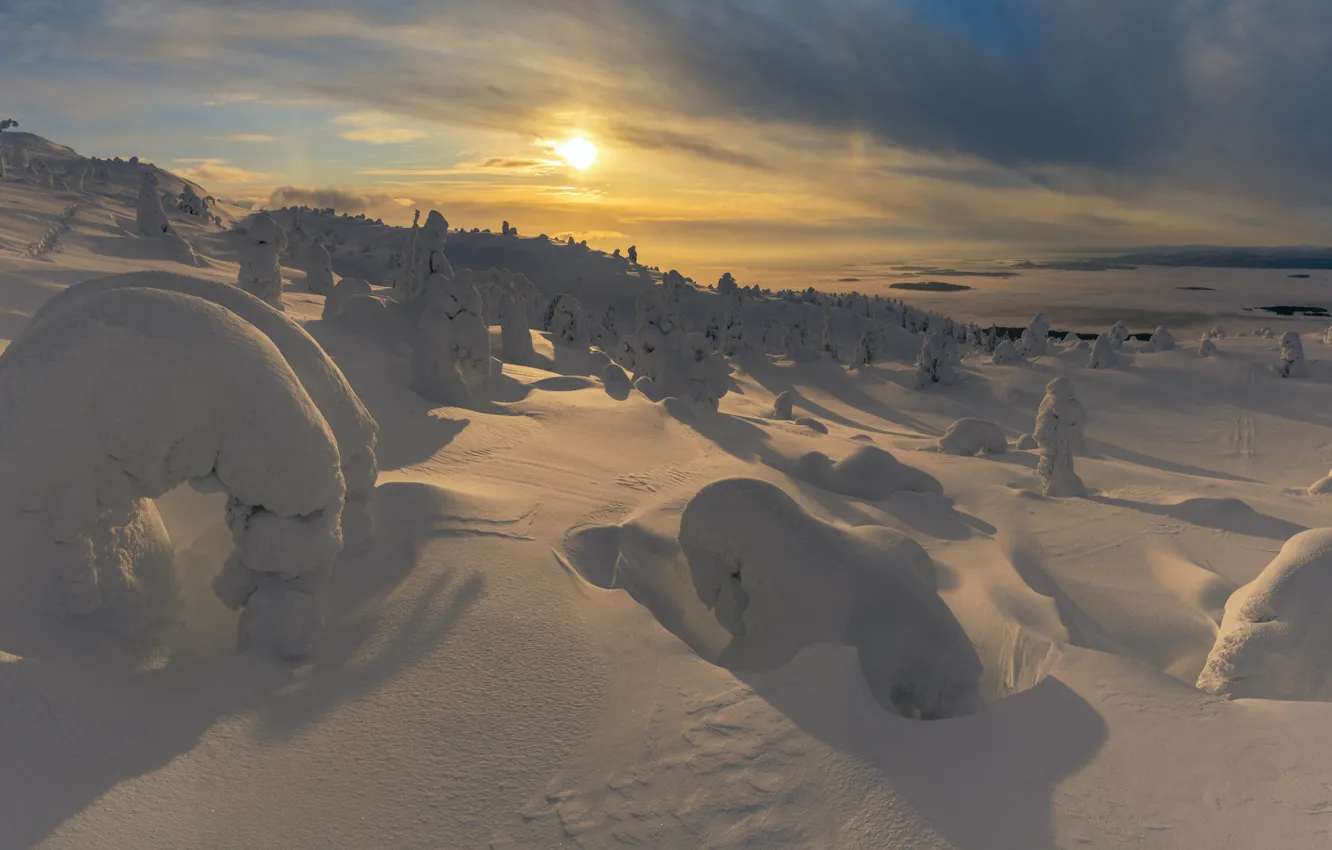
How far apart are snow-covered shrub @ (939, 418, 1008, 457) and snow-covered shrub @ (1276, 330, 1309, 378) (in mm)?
A: 28655

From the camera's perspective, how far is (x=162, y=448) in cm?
456

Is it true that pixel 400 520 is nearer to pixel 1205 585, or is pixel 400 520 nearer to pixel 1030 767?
pixel 1030 767

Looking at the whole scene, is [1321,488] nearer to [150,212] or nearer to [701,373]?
[701,373]

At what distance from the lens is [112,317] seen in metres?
4.62

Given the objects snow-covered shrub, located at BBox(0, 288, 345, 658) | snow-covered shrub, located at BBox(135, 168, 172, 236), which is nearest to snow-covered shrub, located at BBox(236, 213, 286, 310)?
snow-covered shrub, located at BBox(135, 168, 172, 236)

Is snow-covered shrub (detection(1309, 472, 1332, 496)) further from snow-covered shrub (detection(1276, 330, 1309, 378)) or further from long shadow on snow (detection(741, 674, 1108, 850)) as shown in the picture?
snow-covered shrub (detection(1276, 330, 1309, 378))

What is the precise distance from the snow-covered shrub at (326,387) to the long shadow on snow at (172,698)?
561 millimetres

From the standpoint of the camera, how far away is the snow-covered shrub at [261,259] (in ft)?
83.4

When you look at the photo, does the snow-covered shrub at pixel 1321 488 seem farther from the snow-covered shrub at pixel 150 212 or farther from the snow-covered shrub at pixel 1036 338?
the snow-covered shrub at pixel 150 212

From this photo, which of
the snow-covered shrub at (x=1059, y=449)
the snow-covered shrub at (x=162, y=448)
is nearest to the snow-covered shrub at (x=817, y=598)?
the snow-covered shrub at (x=162, y=448)

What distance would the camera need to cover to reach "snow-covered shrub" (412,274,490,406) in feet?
54.2

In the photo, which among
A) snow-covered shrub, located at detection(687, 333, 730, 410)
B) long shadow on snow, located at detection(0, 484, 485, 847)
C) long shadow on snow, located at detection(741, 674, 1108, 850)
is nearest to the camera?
long shadow on snow, located at detection(0, 484, 485, 847)

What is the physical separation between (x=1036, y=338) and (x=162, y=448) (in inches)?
2168

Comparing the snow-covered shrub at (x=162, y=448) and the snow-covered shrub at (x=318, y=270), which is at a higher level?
the snow-covered shrub at (x=318, y=270)
